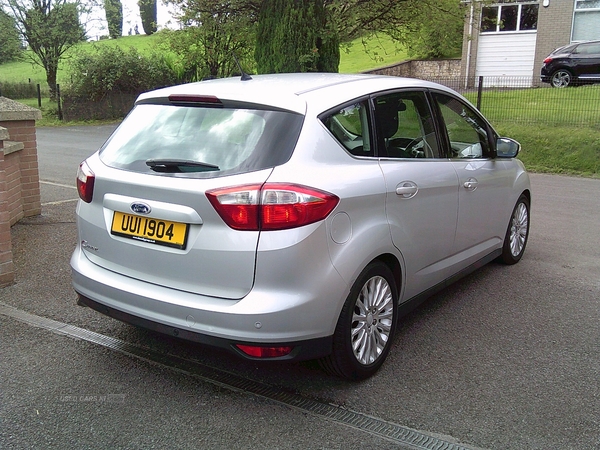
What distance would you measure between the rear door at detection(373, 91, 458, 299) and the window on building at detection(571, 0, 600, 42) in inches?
846

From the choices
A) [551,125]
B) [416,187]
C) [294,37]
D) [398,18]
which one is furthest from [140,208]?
[398,18]

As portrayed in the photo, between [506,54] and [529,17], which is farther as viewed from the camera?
[506,54]

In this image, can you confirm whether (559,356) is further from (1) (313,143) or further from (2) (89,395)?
(2) (89,395)

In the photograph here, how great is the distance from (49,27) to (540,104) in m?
21.7

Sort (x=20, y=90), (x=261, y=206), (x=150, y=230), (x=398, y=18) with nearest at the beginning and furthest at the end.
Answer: (x=261, y=206)
(x=150, y=230)
(x=398, y=18)
(x=20, y=90)

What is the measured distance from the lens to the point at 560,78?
19.6 meters

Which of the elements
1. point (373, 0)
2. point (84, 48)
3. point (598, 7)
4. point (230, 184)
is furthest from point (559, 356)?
point (84, 48)

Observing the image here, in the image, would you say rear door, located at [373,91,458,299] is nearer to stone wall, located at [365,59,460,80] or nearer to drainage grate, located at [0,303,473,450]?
drainage grate, located at [0,303,473,450]

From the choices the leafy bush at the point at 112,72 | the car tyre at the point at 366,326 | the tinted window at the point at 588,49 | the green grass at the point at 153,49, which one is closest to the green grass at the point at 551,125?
the tinted window at the point at 588,49

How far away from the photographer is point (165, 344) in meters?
4.05

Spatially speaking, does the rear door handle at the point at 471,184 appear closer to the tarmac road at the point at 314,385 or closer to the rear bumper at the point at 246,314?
the tarmac road at the point at 314,385

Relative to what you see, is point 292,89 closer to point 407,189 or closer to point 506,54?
point 407,189

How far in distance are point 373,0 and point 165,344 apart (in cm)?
1250

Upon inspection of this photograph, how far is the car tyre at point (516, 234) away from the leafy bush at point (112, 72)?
21288mm
